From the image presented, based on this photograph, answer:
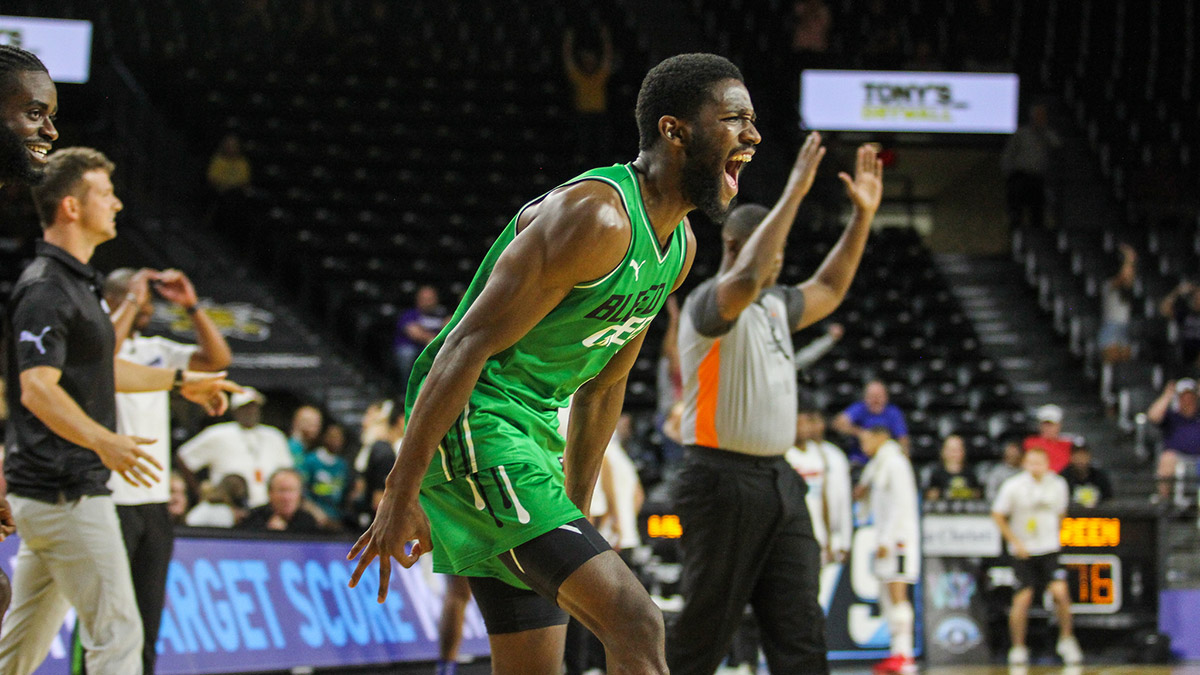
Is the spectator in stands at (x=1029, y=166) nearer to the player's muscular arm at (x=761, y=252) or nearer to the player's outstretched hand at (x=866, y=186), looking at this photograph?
the player's outstretched hand at (x=866, y=186)

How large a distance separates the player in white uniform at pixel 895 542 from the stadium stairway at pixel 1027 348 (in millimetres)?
5887

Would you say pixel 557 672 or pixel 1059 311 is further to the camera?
pixel 1059 311

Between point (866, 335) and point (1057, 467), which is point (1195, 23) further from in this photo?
point (1057, 467)

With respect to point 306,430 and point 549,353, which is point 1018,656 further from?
point 549,353

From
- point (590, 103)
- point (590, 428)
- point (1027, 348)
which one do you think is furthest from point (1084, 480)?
point (590, 428)

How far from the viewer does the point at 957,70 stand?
1942cm

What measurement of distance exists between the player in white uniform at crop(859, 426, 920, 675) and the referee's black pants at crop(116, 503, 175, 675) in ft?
18.2

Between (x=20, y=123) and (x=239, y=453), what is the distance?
22.3 feet

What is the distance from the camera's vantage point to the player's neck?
11.4ft

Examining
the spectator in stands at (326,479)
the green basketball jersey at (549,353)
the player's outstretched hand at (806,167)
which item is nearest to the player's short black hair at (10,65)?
the green basketball jersey at (549,353)

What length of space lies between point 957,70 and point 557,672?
17.3m

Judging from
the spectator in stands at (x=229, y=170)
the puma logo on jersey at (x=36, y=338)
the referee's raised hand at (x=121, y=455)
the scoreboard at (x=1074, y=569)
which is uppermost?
the spectator in stands at (x=229, y=170)

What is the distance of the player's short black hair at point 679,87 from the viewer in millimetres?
3467

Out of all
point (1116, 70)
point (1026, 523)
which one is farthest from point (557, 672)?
point (1116, 70)
